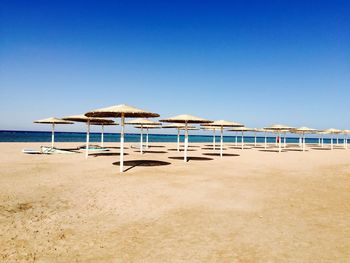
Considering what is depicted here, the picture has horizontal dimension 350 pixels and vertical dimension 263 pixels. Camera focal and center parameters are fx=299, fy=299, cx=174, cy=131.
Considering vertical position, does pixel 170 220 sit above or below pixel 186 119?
below

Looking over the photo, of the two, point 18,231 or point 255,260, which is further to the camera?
point 18,231

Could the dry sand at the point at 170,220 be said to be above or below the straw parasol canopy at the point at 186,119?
below

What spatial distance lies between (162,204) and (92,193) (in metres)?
2.07

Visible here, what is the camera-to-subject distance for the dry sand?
402 cm

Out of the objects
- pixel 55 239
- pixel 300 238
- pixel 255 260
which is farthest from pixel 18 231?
pixel 300 238

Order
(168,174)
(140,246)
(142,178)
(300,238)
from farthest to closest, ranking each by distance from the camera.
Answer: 1. (168,174)
2. (142,178)
3. (300,238)
4. (140,246)

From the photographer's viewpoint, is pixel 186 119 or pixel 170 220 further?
pixel 186 119

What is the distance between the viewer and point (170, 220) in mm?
5496

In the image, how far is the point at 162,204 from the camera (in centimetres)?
668

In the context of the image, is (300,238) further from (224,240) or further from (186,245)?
(186,245)

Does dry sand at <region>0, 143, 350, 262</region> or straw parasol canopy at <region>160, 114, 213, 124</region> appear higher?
straw parasol canopy at <region>160, 114, 213, 124</region>

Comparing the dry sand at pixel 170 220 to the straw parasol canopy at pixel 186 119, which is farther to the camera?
the straw parasol canopy at pixel 186 119

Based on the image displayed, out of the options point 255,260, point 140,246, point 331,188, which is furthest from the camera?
point 331,188

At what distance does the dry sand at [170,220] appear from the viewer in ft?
13.2
